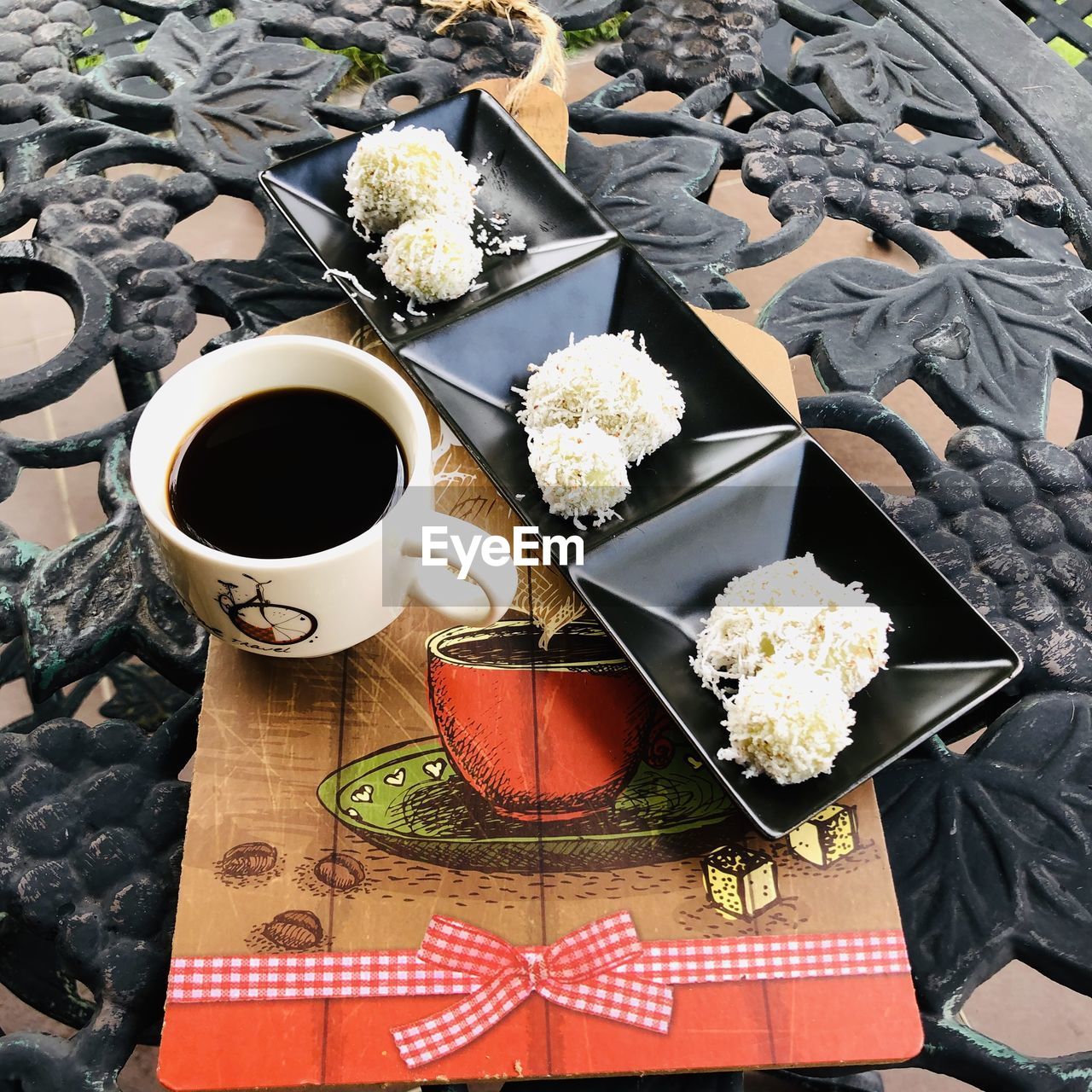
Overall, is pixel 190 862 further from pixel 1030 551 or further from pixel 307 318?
pixel 1030 551

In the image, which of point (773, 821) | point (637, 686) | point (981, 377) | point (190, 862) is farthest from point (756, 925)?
point (981, 377)

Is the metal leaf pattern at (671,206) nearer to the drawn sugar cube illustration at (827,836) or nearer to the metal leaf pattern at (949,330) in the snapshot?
the metal leaf pattern at (949,330)

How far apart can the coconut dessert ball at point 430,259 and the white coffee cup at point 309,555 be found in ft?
0.68

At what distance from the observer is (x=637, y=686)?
32.8 inches

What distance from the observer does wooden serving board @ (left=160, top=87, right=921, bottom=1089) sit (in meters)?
0.69

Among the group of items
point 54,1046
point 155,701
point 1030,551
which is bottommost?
point 155,701

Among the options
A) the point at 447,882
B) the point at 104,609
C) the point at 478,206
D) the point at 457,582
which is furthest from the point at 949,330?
the point at 104,609

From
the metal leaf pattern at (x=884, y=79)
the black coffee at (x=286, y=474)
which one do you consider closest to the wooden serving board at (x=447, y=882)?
the black coffee at (x=286, y=474)

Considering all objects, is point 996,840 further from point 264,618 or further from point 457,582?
point 264,618

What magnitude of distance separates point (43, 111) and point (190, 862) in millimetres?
905

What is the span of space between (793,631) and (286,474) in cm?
41

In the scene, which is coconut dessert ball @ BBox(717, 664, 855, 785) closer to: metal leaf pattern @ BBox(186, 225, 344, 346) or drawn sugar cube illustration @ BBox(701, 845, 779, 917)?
drawn sugar cube illustration @ BBox(701, 845, 779, 917)

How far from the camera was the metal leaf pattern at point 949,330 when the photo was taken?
3.40 ft

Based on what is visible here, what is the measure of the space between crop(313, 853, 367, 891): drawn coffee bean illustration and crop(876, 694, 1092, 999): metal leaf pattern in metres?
0.41
